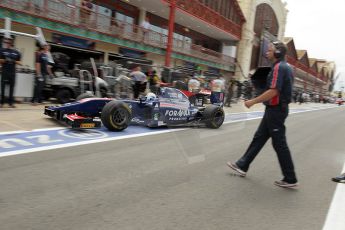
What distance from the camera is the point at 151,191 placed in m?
4.18

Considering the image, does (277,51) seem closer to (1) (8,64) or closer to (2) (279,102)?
(2) (279,102)

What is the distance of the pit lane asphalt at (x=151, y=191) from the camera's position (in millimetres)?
3346

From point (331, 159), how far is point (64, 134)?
5296mm

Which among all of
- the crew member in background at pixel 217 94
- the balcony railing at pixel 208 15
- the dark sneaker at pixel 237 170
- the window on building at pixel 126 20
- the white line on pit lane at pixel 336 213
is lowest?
the white line on pit lane at pixel 336 213

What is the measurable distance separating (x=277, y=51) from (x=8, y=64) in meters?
7.13

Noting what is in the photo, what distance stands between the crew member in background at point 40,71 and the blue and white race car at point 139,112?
270 centimetres

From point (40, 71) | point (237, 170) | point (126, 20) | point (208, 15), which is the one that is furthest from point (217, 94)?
point (208, 15)

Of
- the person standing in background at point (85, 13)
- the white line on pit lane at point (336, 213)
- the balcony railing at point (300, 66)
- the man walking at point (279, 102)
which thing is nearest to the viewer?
the white line on pit lane at point (336, 213)

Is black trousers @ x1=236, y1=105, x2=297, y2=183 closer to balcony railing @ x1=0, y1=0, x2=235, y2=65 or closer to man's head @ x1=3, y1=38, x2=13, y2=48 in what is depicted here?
man's head @ x1=3, y1=38, x2=13, y2=48

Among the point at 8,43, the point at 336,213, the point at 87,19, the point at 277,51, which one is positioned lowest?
the point at 336,213

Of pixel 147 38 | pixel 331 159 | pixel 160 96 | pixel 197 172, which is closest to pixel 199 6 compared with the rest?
pixel 147 38

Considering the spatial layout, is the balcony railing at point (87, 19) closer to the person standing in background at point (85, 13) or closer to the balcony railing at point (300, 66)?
the person standing in background at point (85, 13)

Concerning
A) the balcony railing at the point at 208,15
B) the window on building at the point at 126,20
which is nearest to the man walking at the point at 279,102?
the window on building at the point at 126,20

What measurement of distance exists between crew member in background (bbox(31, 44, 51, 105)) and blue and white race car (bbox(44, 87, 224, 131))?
2.70 meters
